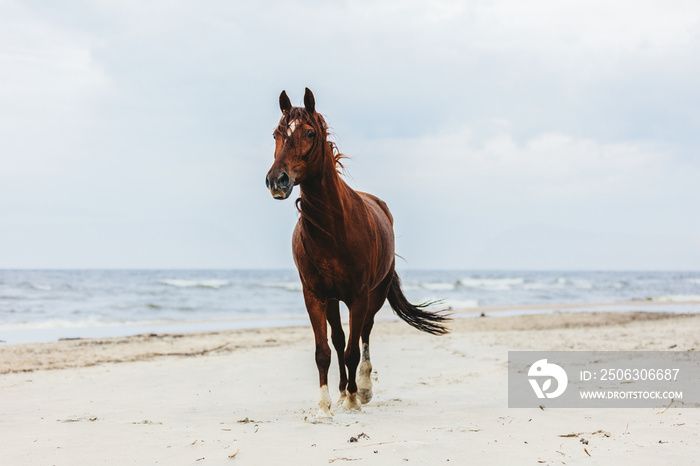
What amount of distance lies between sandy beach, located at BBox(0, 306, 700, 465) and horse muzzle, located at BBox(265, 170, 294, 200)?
1.60 meters

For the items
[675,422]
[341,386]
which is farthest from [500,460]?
[341,386]

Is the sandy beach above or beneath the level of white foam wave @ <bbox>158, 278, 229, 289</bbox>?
above

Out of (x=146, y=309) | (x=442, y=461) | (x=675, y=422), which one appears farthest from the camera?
(x=146, y=309)

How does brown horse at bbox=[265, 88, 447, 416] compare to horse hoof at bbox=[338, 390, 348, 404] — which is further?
horse hoof at bbox=[338, 390, 348, 404]

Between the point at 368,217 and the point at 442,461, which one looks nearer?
the point at 442,461

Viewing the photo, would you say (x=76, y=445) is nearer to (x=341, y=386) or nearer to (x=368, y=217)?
(x=341, y=386)

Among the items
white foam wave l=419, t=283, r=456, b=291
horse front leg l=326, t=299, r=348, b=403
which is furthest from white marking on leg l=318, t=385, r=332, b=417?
white foam wave l=419, t=283, r=456, b=291

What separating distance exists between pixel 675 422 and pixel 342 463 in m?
2.49

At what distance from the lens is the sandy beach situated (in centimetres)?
326

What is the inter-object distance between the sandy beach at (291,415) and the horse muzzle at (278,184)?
5.26 feet

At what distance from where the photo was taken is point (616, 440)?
11.3 feet

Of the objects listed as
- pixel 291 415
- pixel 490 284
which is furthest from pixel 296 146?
pixel 490 284

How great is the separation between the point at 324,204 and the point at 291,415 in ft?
6.13

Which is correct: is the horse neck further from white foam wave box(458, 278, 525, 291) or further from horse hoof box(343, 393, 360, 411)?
white foam wave box(458, 278, 525, 291)
